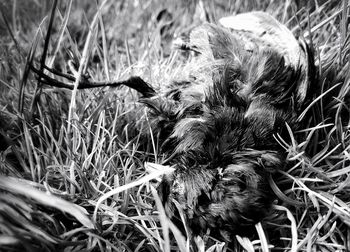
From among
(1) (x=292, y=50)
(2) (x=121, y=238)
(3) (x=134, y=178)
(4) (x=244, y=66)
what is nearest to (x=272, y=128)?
(4) (x=244, y=66)

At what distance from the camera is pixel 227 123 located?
Result: 1476 mm

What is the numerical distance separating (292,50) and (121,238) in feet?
3.48

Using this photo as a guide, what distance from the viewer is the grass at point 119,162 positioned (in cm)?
132

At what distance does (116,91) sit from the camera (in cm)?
187

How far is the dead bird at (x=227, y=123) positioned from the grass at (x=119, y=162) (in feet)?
0.20

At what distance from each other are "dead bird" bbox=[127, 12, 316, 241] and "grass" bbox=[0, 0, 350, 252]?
62 millimetres

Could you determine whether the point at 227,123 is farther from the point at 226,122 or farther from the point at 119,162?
the point at 119,162

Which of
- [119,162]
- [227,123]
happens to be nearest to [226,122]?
[227,123]

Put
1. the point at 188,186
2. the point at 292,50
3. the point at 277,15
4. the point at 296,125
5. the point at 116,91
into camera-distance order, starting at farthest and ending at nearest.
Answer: the point at 277,15 < the point at 116,91 < the point at 292,50 < the point at 296,125 < the point at 188,186

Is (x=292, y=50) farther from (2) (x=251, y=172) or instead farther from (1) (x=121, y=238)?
(1) (x=121, y=238)

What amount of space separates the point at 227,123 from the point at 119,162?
20.3 inches

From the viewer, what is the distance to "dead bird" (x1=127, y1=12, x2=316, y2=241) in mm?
1389

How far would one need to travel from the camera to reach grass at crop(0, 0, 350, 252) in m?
1.32

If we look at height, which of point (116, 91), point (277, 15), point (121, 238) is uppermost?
point (277, 15)
